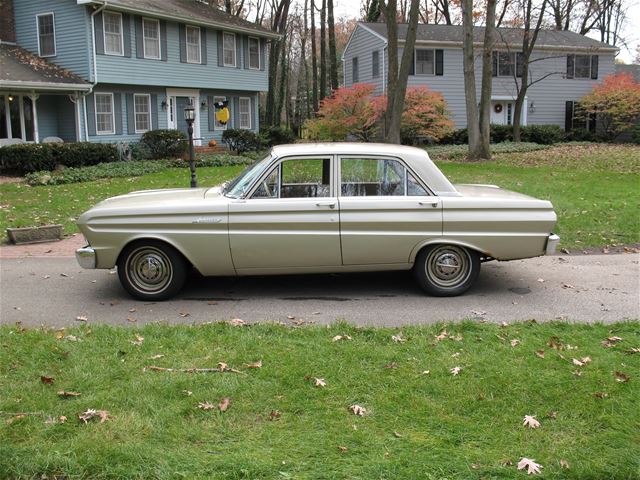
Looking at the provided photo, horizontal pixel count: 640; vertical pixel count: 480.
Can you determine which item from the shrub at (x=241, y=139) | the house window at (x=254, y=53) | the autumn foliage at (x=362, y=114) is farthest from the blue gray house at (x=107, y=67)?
the autumn foliage at (x=362, y=114)

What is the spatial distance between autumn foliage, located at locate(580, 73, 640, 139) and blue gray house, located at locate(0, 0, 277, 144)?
1988cm

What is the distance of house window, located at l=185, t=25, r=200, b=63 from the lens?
29.5 meters

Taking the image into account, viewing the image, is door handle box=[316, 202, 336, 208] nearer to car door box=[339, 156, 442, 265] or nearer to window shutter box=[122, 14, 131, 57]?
car door box=[339, 156, 442, 265]

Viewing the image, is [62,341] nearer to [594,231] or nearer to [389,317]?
[389,317]

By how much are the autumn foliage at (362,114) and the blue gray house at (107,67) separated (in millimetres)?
5593

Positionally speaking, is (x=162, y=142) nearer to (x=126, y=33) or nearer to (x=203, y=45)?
(x=126, y=33)

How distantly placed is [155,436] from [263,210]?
10.9 ft

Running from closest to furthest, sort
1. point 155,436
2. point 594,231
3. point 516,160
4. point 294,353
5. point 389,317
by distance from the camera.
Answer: point 155,436
point 294,353
point 389,317
point 594,231
point 516,160

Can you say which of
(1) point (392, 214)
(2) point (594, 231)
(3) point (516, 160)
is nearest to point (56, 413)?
(1) point (392, 214)

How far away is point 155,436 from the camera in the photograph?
Result: 12.7 ft

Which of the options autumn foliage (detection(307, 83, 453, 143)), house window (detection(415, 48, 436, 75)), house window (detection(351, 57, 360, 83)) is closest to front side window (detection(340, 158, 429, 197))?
autumn foliage (detection(307, 83, 453, 143))

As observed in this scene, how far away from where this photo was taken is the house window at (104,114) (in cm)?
2616

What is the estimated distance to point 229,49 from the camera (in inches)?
1248

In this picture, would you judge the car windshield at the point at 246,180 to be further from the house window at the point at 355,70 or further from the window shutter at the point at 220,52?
the house window at the point at 355,70
